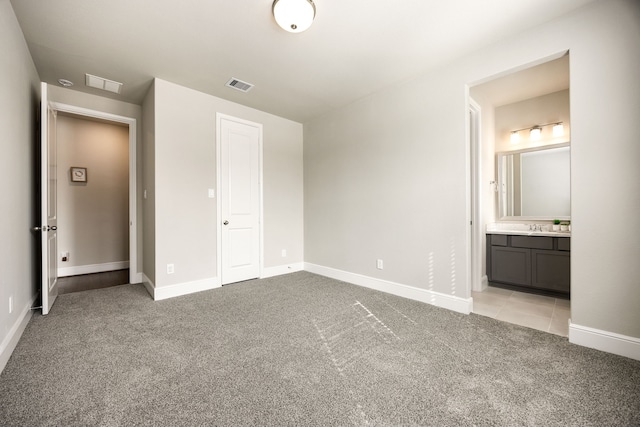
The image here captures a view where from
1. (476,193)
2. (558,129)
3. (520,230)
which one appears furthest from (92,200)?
(558,129)

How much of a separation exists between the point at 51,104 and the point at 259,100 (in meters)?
2.28

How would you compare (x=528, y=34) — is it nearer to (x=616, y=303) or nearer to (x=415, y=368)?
(x=616, y=303)

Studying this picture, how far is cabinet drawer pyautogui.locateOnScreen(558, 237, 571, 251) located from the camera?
321 centimetres

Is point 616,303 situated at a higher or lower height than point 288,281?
higher

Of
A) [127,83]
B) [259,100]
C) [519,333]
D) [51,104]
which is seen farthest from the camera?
[259,100]

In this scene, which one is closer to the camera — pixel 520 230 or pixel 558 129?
pixel 558 129

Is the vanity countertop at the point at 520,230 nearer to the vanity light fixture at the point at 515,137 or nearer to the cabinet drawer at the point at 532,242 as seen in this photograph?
the cabinet drawer at the point at 532,242

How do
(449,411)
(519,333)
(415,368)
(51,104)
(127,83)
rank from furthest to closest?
(127,83) < (51,104) < (519,333) < (415,368) < (449,411)

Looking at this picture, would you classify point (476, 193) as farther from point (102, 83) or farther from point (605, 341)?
point (102, 83)

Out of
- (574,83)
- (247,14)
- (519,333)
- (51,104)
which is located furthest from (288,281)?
(574,83)

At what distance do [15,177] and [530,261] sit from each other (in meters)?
5.39

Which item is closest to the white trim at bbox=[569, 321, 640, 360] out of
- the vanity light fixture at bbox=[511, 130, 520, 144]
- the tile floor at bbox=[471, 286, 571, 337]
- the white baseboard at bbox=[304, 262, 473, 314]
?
the tile floor at bbox=[471, 286, 571, 337]

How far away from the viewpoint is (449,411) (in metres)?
1.42

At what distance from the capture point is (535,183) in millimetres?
3766
